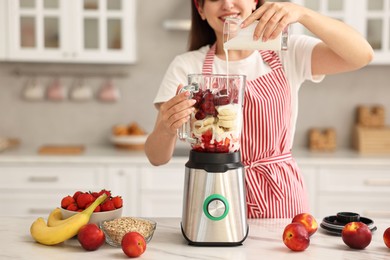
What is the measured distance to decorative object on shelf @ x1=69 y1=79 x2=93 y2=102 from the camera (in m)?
3.96

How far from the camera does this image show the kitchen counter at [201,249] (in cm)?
151

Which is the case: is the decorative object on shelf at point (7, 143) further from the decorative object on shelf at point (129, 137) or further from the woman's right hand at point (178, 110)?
the woman's right hand at point (178, 110)

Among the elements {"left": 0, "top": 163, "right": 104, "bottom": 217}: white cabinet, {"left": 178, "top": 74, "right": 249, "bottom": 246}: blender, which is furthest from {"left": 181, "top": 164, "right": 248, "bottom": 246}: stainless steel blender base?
{"left": 0, "top": 163, "right": 104, "bottom": 217}: white cabinet

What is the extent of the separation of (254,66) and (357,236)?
818mm

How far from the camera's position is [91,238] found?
153 cm

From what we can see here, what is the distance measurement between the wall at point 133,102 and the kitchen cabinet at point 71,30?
1.00 ft

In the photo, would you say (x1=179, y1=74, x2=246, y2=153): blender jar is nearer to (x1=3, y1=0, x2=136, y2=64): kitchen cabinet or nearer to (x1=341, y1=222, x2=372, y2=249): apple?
(x1=341, y1=222, x2=372, y2=249): apple

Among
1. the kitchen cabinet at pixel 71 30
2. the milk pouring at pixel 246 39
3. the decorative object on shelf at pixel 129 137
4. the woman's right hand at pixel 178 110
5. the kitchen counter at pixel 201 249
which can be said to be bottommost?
the kitchen counter at pixel 201 249

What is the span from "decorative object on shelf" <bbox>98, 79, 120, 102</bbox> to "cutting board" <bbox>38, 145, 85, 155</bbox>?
0.35 metres

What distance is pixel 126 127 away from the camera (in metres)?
3.90

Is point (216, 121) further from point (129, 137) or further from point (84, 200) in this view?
point (129, 137)

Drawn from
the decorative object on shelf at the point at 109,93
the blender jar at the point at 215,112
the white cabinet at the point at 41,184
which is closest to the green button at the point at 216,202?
the blender jar at the point at 215,112

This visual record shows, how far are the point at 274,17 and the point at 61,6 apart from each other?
232cm

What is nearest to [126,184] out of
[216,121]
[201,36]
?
[201,36]
